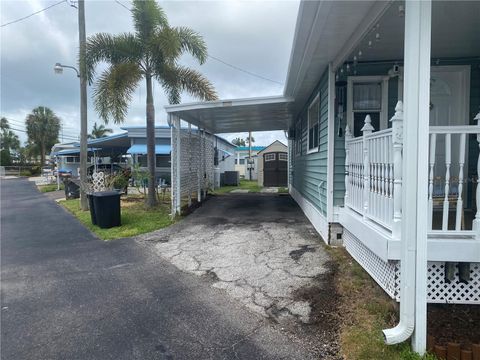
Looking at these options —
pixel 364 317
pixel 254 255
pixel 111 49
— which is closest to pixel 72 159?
pixel 111 49

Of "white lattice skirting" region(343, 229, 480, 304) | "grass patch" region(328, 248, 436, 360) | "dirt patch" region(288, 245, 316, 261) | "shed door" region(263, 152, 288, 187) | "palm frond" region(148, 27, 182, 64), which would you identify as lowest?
"grass patch" region(328, 248, 436, 360)

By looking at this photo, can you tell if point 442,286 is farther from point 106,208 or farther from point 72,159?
point 72,159

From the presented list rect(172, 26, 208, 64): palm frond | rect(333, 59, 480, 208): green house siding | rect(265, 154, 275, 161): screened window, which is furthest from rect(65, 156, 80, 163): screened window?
rect(333, 59, 480, 208): green house siding

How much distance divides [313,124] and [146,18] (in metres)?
5.97

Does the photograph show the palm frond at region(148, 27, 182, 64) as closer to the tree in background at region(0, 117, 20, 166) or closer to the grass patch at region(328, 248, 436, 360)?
the grass patch at region(328, 248, 436, 360)

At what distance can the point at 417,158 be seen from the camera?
239cm

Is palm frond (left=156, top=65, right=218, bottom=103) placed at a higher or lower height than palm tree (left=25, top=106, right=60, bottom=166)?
lower

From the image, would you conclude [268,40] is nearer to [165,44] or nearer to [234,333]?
[165,44]

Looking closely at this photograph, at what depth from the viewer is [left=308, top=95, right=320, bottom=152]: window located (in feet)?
21.8

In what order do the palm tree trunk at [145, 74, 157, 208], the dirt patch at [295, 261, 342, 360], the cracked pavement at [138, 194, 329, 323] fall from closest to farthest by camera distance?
the dirt patch at [295, 261, 342, 360] < the cracked pavement at [138, 194, 329, 323] < the palm tree trunk at [145, 74, 157, 208]

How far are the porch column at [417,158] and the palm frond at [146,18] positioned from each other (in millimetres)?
8530

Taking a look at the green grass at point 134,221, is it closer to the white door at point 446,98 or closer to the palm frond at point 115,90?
the palm frond at point 115,90

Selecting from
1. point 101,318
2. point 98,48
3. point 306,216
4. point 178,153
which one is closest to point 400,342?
point 101,318

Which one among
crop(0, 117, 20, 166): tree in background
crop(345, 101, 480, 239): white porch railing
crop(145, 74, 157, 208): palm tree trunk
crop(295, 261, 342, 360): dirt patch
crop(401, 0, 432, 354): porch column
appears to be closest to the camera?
crop(401, 0, 432, 354): porch column
